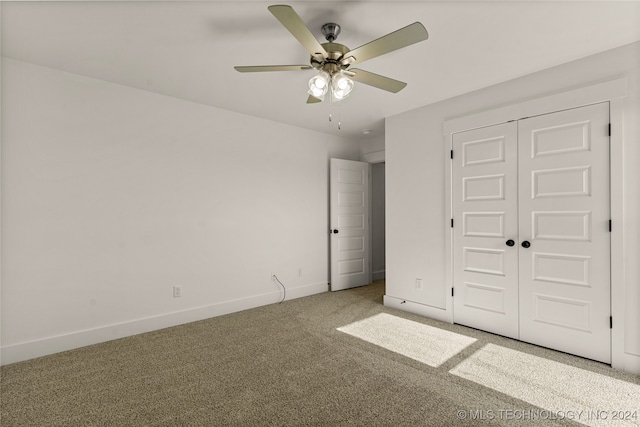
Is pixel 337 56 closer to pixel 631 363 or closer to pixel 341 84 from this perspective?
pixel 341 84

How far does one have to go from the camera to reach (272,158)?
169 inches

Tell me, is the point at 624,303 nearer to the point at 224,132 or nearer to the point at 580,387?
the point at 580,387

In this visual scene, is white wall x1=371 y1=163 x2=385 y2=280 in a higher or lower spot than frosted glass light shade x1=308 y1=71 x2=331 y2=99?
lower

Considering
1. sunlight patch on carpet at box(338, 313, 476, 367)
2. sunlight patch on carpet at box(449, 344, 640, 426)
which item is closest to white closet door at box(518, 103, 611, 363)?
sunlight patch on carpet at box(449, 344, 640, 426)

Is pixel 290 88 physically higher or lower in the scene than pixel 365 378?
higher

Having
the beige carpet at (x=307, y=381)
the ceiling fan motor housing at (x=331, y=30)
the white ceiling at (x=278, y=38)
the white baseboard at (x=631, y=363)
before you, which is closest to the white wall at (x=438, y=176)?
the white baseboard at (x=631, y=363)

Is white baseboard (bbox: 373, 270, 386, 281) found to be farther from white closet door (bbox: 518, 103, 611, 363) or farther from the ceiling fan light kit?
the ceiling fan light kit

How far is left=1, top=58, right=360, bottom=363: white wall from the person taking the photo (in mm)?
2592

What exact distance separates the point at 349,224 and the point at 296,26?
3.66m

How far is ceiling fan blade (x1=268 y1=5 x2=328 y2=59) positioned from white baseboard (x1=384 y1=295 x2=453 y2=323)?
2988mm

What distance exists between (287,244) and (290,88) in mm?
2193

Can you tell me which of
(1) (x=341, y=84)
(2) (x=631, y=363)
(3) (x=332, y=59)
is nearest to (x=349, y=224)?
(1) (x=341, y=84)

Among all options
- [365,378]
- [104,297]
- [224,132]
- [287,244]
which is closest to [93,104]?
[224,132]

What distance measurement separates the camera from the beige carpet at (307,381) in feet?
6.11
